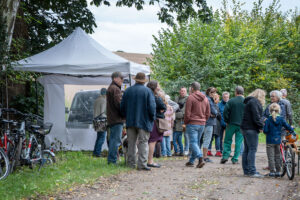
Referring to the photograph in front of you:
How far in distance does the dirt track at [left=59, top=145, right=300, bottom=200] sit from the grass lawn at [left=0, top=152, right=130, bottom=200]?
27 centimetres

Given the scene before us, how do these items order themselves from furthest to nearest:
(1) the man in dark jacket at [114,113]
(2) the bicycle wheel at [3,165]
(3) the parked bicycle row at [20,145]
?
(1) the man in dark jacket at [114,113]
(3) the parked bicycle row at [20,145]
(2) the bicycle wheel at [3,165]

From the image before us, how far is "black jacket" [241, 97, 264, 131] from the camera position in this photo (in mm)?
8812

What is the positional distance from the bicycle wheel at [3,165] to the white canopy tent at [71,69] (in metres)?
3.61

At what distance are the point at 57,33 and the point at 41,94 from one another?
325 cm

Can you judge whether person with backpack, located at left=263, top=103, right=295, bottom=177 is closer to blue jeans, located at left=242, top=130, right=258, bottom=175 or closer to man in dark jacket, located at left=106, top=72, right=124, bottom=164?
blue jeans, located at left=242, top=130, right=258, bottom=175

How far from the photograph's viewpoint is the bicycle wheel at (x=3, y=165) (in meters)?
7.66

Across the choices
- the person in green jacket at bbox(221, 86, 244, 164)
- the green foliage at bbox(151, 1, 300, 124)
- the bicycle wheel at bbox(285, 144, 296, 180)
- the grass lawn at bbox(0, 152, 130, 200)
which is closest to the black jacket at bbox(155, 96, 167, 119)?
the grass lawn at bbox(0, 152, 130, 200)

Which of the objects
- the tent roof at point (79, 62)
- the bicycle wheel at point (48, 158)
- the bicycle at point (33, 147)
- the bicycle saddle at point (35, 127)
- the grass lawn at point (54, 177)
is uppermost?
the tent roof at point (79, 62)

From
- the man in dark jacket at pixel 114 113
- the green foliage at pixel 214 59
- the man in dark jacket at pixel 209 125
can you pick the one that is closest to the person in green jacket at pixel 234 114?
the man in dark jacket at pixel 209 125

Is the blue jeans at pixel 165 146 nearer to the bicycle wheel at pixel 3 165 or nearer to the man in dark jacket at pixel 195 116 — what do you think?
the man in dark jacket at pixel 195 116

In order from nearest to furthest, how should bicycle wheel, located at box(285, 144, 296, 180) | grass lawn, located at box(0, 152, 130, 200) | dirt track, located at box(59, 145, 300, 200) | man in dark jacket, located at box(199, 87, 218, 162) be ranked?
grass lawn, located at box(0, 152, 130, 200)
dirt track, located at box(59, 145, 300, 200)
bicycle wheel, located at box(285, 144, 296, 180)
man in dark jacket, located at box(199, 87, 218, 162)

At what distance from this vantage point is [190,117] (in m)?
9.95

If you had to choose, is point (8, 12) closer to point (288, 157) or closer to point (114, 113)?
point (114, 113)

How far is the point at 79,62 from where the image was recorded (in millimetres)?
11492
